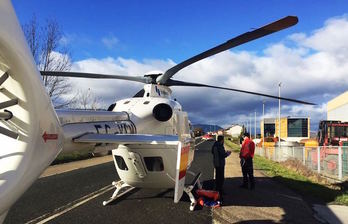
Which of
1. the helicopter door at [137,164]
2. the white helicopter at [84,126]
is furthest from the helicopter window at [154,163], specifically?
the helicopter door at [137,164]

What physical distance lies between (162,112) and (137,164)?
59.2 inches

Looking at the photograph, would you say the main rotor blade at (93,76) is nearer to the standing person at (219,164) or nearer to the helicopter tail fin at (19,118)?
the standing person at (219,164)

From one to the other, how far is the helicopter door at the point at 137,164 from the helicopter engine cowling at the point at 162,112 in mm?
1191

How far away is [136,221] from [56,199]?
3.37 metres

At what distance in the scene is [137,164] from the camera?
881cm

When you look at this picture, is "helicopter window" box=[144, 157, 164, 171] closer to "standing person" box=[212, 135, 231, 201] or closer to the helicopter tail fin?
"standing person" box=[212, 135, 231, 201]

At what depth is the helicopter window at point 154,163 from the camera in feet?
28.6

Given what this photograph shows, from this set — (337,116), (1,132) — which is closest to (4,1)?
(1,132)

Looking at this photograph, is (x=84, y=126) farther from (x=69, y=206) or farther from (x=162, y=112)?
(x=69, y=206)

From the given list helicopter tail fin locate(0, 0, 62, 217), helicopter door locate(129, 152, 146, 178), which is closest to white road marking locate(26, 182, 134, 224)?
helicopter door locate(129, 152, 146, 178)

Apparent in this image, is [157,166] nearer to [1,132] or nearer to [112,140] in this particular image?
[112,140]

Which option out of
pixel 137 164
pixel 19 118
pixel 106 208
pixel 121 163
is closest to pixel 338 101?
pixel 121 163

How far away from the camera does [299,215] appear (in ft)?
28.2

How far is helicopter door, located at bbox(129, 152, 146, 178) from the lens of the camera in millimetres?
8711
